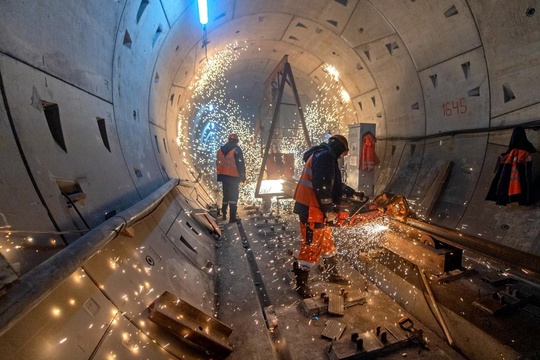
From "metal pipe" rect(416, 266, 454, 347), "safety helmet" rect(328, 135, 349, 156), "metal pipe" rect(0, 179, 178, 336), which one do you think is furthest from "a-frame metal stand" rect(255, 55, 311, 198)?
"metal pipe" rect(0, 179, 178, 336)

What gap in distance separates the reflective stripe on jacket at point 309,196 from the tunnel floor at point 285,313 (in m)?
0.93

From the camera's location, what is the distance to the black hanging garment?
4098 millimetres

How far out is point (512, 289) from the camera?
8.94ft

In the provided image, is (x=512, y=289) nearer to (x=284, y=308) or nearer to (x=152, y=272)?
(x=284, y=308)

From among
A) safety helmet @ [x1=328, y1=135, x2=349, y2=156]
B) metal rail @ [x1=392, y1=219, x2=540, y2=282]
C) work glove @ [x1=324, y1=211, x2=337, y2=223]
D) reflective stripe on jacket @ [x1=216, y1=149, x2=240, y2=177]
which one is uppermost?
safety helmet @ [x1=328, y1=135, x2=349, y2=156]

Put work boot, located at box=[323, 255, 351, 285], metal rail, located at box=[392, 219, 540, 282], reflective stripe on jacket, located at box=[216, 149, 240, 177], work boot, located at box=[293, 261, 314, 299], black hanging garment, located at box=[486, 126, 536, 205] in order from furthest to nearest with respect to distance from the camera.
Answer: reflective stripe on jacket, located at box=[216, 149, 240, 177] < black hanging garment, located at box=[486, 126, 536, 205] < work boot, located at box=[323, 255, 351, 285] < work boot, located at box=[293, 261, 314, 299] < metal rail, located at box=[392, 219, 540, 282]

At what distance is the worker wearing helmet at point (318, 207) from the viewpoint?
3385mm

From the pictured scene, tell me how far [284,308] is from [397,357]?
3.92 feet

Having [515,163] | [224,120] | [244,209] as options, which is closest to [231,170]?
[244,209]

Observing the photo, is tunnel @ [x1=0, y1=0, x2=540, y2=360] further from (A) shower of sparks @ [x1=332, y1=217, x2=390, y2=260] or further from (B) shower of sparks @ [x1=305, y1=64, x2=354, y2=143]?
(B) shower of sparks @ [x1=305, y1=64, x2=354, y2=143]

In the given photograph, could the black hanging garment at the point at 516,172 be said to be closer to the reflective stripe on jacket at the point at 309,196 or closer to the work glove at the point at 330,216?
the work glove at the point at 330,216

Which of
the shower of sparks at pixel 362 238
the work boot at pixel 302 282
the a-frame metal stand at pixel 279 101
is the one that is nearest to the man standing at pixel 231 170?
the a-frame metal stand at pixel 279 101

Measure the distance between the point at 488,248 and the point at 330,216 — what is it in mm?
1602

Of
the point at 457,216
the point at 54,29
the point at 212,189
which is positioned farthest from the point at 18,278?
the point at 212,189
